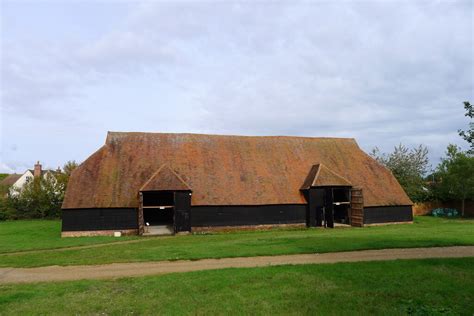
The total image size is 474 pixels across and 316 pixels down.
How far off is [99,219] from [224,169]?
33.1ft

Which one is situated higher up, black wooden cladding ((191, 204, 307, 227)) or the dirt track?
black wooden cladding ((191, 204, 307, 227))

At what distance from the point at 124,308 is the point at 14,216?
41.2 metres

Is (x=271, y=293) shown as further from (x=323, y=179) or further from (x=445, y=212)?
(x=445, y=212)

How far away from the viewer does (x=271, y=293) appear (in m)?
9.52

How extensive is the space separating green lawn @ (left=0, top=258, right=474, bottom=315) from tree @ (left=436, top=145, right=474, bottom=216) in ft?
109

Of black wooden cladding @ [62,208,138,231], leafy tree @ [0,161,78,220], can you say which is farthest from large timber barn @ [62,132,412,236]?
leafy tree @ [0,161,78,220]

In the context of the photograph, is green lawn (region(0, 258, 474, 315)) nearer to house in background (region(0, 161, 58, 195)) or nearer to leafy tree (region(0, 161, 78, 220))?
leafy tree (region(0, 161, 78, 220))

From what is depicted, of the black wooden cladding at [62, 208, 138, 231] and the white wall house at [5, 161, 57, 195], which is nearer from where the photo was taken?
the black wooden cladding at [62, 208, 138, 231]

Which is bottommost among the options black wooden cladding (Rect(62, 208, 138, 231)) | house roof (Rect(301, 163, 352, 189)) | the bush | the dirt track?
the bush

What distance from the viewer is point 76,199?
2695cm

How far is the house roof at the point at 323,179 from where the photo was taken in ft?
96.9

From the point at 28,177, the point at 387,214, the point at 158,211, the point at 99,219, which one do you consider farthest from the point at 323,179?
the point at 28,177

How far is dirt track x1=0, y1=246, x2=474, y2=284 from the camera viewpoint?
12.8 meters

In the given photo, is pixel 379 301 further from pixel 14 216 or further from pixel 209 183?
pixel 14 216
